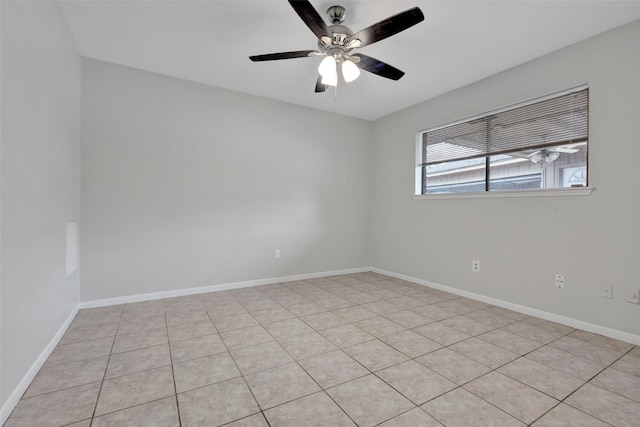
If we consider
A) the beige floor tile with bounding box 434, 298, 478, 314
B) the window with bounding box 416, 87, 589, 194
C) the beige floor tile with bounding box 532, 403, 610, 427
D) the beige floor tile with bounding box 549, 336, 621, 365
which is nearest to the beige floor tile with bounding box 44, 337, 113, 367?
the beige floor tile with bounding box 532, 403, 610, 427

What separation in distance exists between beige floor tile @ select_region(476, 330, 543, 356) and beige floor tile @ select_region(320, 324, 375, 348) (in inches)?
35.5

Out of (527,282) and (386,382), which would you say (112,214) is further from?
(527,282)

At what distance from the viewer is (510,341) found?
218 centimetres

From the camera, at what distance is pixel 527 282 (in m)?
2.76

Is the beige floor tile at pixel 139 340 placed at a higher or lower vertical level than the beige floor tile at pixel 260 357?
lower

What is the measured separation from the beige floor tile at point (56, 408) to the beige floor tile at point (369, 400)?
1.22 m

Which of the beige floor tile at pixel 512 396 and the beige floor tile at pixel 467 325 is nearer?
the beige floor tile at pixel 512 396

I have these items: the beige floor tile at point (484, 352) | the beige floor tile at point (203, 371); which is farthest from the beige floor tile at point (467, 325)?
the beige floor tile at point (203, 371)

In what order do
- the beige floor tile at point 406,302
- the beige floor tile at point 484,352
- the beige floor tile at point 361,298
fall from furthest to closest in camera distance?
the beige floor tile at point 361,298 < the beige floor tile at point 406,302 < the beige floor tile at point 484,352

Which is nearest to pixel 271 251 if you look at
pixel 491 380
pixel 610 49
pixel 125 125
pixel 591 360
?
pixel 125 125

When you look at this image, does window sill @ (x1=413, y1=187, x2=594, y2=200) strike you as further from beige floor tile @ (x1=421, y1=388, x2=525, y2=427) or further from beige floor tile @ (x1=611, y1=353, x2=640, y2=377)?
beige floor tile @ (x1=421, y1=388, x2=525, y2=427)

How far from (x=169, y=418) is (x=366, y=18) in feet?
9.11

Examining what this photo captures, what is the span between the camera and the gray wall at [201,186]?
2.87m

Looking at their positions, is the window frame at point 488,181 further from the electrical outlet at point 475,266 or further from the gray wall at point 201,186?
the gray wall at point 201,186
